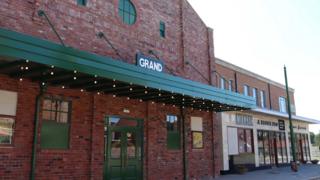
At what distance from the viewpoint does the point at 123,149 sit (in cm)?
1480

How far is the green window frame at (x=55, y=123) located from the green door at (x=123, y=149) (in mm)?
1993

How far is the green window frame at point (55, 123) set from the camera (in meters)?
12.0

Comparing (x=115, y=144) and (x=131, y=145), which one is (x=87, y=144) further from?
(x=131, y=145)

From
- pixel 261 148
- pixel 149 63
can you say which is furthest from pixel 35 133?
pixel 261 148

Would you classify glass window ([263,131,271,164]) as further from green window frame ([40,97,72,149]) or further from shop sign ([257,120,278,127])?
green window frame ([40,97,72,149])

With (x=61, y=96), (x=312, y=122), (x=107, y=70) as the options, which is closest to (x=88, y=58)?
(x=107, y=70)

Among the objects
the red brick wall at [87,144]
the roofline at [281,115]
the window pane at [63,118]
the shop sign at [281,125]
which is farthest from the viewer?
the shop sign at [281,125]

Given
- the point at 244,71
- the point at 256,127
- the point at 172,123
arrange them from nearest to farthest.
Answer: the point at 172,123 < the point at 256,127 < the point at 244,71

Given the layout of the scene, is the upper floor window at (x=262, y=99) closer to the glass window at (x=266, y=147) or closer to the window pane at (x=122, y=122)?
the glass window at (x=266, y=147)

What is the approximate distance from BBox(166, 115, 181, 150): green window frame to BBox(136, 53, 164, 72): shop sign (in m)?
2.59

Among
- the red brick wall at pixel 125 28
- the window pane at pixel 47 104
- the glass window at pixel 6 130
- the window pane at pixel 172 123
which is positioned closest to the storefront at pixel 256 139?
the red brick wall at pixel 125 28

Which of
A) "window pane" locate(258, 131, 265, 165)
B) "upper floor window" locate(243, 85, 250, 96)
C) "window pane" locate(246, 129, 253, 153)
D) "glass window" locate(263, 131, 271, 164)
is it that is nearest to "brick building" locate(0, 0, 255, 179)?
"window pane" locate(246, 129, 253, 153)

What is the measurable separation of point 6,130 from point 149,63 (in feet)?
23.7

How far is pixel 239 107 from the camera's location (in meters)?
19.0
